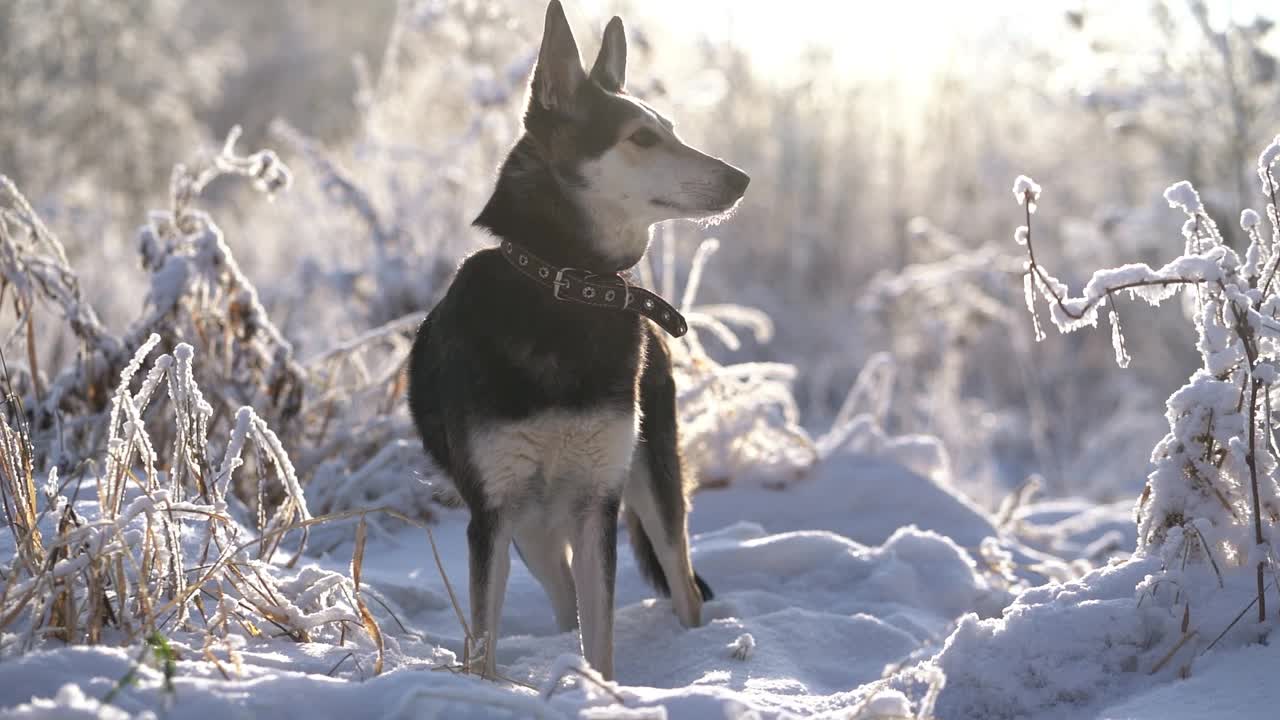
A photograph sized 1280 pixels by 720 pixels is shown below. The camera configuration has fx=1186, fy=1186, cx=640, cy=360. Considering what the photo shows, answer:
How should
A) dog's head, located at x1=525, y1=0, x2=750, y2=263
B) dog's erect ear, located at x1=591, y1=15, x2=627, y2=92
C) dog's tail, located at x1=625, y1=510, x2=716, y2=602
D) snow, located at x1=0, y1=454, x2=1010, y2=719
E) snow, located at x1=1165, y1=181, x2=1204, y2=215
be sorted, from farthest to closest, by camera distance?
dog's tail, located at x1=625, y1=510, x2=716, y2=602
dog's erect ear, located at x1=591, y1=15, x2=627, y2=92
dog's head, located at x1=525, y1=0, x2=750, y2=263
snow, located at x1=1165, y1=181, x2=1204, y2=215
snow, located at x1=0, y1=454, x2=1010, y2=719

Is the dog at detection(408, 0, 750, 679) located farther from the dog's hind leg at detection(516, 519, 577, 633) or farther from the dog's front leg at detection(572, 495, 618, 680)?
the dog's hind leg at detection(516, 519, 577, 633)

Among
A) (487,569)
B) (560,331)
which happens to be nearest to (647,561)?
(487,569)

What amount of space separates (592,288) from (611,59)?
0.95 meters

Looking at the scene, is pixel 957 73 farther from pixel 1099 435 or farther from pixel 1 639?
pixel 1 639

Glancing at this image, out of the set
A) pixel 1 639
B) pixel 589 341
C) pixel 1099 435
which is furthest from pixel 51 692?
pixel 1099 435

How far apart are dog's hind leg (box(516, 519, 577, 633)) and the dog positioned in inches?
7.6

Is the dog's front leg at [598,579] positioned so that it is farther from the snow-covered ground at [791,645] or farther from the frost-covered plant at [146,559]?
the frost-covered plant at [146,559]

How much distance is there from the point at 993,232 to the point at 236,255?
8.35 meters

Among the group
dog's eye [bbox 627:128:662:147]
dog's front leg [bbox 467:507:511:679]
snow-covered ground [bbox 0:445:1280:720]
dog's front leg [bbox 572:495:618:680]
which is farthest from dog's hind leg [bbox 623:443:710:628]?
dog's eye [bbox 627:128:662:147]

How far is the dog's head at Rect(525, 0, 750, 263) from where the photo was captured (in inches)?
132

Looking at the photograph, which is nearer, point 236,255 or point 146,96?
point 236,255

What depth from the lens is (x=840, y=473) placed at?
18.8 feet

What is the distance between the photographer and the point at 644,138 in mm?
3434

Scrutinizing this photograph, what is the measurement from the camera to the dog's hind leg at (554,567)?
3818mm
